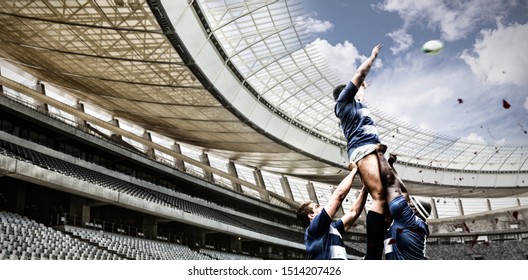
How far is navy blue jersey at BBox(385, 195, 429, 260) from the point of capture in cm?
318

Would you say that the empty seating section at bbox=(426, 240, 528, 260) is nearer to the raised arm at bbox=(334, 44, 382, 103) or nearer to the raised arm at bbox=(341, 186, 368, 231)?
the raised arm at bbox=(341, 186, 368, 231)

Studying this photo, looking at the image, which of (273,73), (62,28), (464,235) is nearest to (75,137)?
(62,28)

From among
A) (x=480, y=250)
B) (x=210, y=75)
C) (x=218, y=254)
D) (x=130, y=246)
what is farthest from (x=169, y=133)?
(x=480, y=250)

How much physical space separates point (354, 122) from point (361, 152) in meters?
0.27

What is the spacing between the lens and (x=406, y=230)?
319cm

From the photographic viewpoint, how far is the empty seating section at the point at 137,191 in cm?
2442

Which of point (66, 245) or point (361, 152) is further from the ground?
point (66, 245)

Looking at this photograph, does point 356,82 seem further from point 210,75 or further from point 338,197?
point 210,75

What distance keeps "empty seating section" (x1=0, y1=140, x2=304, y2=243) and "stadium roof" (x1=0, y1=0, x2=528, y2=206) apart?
571 cm

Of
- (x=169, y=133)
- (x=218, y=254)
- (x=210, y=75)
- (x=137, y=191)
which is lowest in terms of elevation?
(x=218, y=254)

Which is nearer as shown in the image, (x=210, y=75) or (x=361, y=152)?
(x=361, y=152)

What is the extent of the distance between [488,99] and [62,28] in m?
19.9

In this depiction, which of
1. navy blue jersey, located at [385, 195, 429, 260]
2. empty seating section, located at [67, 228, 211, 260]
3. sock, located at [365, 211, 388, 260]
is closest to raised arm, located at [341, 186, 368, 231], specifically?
sock, located at [365, 211, 388, 260]

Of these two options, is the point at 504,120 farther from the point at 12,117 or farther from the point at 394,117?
the point at 394,117
